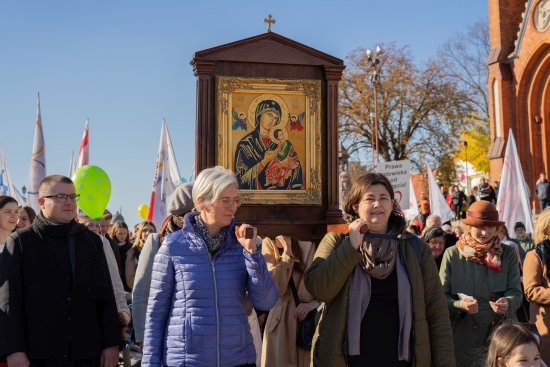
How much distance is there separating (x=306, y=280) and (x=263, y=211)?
163 centimetres

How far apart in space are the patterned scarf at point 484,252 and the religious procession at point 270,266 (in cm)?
1

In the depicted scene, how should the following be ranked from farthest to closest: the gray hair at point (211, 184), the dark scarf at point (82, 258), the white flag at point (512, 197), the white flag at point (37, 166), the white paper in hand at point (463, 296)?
the white flag at point (512, 197) < the white flag at point (37, 166) < the white paper in hand at point (463, 296) < the dark scarf at point (82, 258) < the gray hair at point (211, 184)

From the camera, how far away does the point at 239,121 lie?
20.1 ft

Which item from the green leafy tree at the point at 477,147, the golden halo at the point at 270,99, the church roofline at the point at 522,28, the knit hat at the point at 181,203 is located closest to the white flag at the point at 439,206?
the golden halo at the point at 270,99

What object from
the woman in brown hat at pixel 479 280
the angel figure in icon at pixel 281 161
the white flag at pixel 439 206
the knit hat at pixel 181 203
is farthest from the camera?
the white flag at pixel 439 206

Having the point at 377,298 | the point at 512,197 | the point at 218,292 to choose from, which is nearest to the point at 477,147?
the point at 512,197

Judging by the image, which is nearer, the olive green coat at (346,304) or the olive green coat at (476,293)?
the olive green coat at (346,304)

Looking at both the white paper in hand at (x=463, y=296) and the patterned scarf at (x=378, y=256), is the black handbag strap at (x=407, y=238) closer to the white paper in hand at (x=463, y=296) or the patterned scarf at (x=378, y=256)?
the patterned scarf at (x=378, y=256)

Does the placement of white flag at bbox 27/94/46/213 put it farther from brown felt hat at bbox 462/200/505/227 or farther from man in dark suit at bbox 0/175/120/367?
brown felt hat at bbox 462/200/505/227

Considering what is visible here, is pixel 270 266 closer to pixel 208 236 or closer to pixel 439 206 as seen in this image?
pixel 208 236

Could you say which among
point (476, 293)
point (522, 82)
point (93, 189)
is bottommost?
point (476, 293)

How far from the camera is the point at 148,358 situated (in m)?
4.28

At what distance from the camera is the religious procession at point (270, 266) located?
4.36 metres

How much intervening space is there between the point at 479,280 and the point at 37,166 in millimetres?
10795
